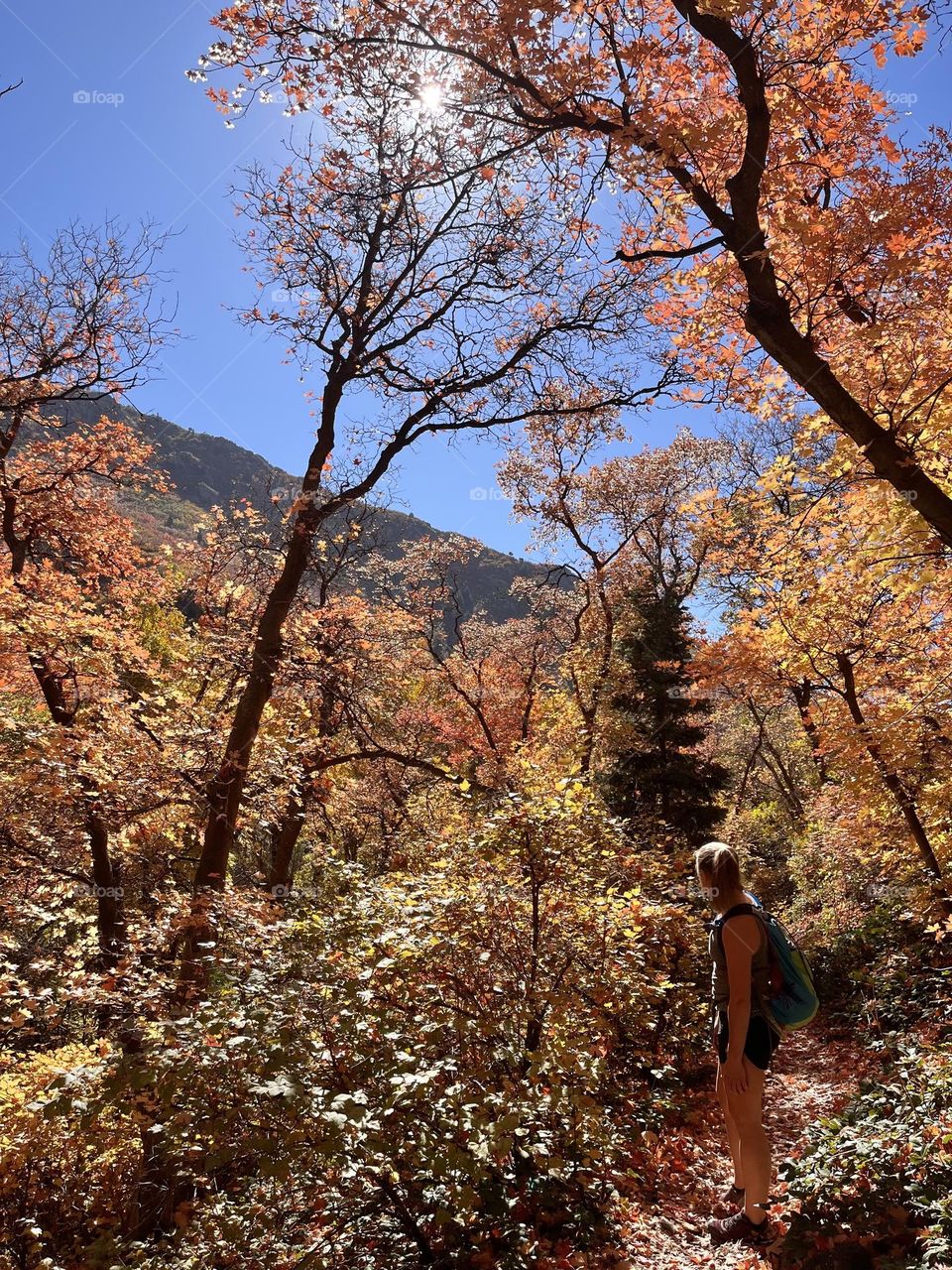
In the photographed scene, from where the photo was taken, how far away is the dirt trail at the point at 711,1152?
3914 mm

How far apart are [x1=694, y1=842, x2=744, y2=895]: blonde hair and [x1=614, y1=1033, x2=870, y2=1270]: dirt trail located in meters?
1.70

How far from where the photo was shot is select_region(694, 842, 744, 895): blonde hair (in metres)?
3.54

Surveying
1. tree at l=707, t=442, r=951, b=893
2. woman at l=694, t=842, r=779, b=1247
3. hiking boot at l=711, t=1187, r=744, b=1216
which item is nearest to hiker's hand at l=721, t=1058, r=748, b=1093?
woman at l=694, t=842, r=779, b=1247

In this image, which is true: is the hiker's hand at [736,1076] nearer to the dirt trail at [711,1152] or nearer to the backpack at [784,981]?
the backpack at [784,981]

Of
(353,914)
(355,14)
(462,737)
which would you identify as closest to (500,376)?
(355,14)

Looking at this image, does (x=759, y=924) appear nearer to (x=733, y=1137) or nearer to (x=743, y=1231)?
(x=733, y=1137)

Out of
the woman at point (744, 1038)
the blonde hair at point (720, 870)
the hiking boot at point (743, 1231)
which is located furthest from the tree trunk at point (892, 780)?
the hiking boot at point (743, 1231)

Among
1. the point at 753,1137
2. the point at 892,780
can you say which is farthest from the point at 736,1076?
the point at 892,780

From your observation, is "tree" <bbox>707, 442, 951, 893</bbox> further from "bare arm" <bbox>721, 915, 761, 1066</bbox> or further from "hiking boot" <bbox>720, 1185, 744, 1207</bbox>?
"hiking boot" <bbox>720, 1185, 744, 1207</bbox>

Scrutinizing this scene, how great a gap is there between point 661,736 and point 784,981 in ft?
41.5

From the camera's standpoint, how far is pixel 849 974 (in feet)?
28.6

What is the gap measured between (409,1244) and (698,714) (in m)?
14.1

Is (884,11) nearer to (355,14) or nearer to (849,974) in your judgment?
(355,14)

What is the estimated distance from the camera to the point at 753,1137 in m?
3.38
